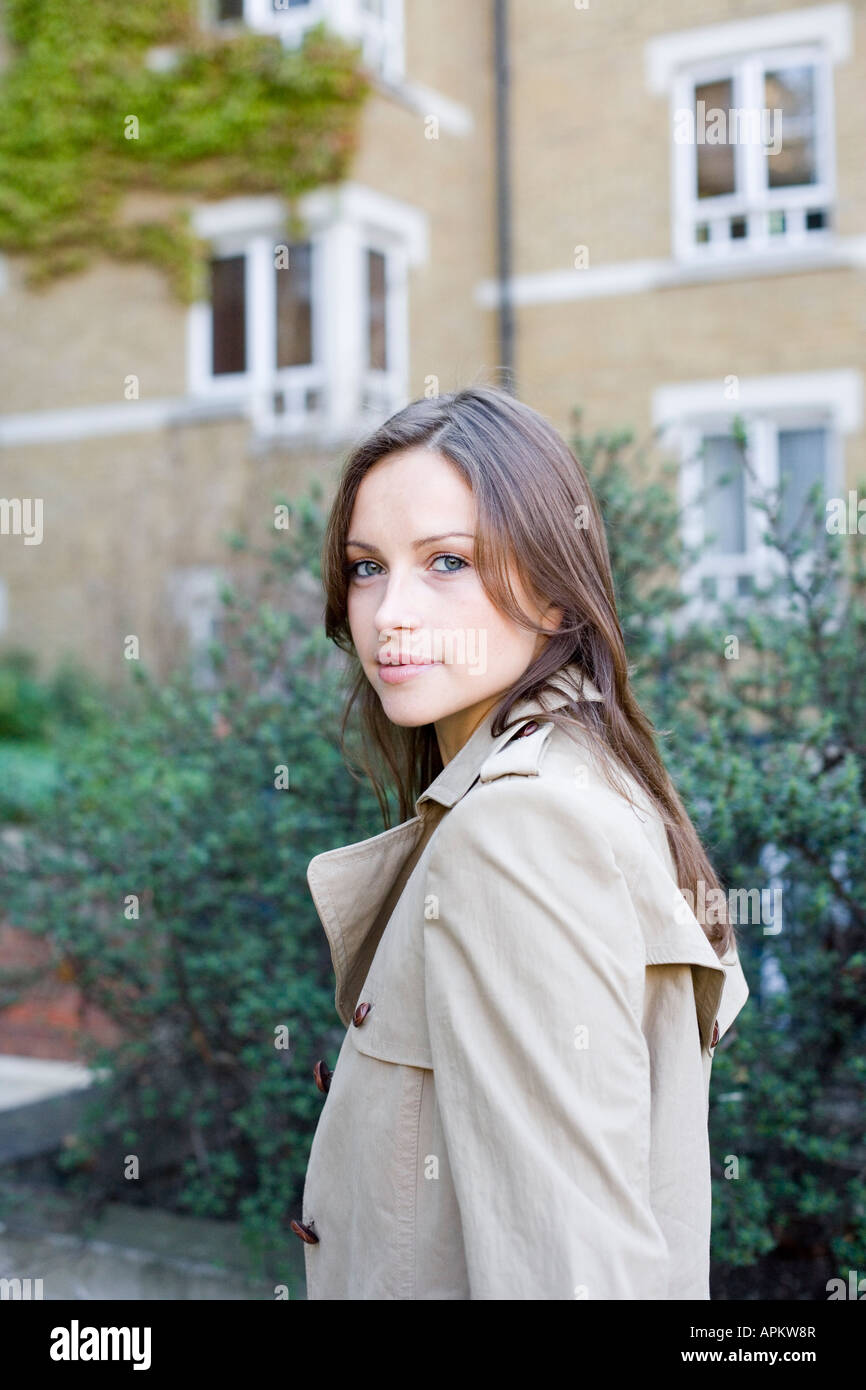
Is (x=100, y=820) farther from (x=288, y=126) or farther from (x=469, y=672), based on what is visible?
(x=288, y=126)

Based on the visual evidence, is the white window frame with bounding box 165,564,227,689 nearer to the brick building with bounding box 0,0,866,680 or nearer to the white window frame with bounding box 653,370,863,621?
the brick building with bounding box 0,0,866,680

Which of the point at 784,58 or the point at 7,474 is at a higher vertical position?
the point at 784,58

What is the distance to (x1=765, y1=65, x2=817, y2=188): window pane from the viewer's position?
38.2 feet

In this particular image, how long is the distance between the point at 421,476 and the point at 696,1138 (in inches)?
32.5

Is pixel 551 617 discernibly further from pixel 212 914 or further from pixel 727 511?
pixel 727 511

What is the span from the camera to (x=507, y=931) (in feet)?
4.25

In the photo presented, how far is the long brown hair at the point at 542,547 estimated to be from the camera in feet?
5.16

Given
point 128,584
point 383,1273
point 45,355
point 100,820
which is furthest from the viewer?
point 45,355

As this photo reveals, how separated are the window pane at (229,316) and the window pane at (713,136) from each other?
14.1 ft

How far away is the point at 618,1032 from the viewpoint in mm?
1279

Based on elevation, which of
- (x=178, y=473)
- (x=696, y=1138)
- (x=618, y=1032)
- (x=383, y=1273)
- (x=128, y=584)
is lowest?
(x=383, y=1273)

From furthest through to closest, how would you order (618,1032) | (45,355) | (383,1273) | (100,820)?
(45,355) → (100,820) → (383,1273) → (618,1032)

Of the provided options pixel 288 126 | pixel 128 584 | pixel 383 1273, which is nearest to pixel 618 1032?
pixel 383 1273

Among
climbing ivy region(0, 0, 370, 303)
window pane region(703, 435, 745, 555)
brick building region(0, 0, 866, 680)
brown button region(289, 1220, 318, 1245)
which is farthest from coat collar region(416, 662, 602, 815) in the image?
climbing ivy region(0, 0, 370, 303)
